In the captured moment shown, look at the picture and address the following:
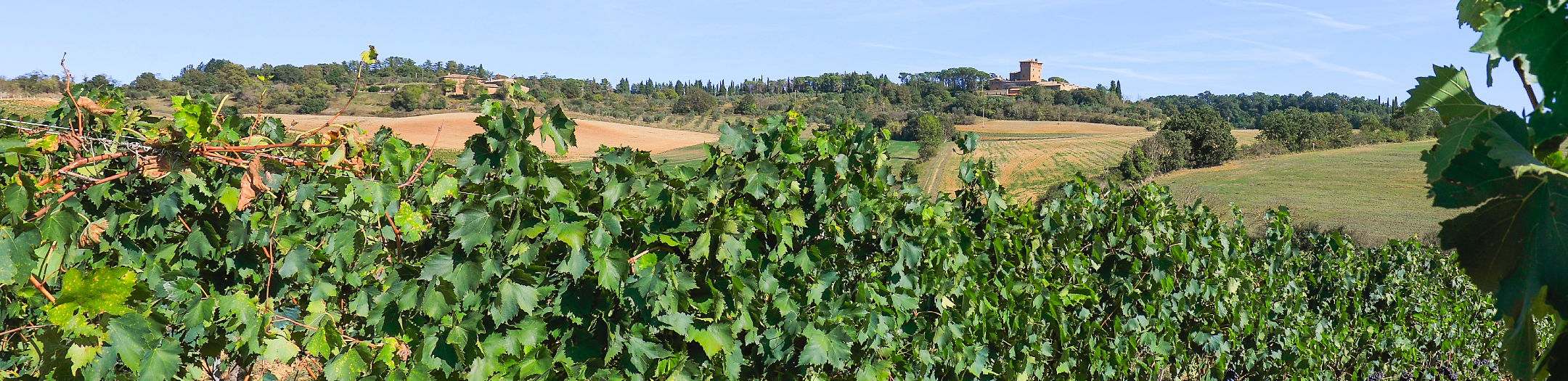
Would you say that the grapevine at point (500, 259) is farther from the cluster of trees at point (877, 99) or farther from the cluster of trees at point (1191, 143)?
the cluster of trees at point (1191, 143)

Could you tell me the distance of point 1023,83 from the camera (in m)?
114

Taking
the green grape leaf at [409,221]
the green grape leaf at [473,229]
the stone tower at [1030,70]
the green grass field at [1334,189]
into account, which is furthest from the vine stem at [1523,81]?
the stone tower at [1030,70]

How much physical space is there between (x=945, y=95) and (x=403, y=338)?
9103 centimetres

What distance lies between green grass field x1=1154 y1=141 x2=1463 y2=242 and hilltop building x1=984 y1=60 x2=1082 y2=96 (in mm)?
52246

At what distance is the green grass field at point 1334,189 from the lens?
28828 millimetres

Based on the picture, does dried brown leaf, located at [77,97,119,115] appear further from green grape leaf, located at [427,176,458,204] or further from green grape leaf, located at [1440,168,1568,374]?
green grape leaf, located at [1440,168,1568,374]

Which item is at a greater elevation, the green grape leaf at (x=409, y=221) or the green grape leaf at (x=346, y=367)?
the green grape leaf at (x=409, y=221)

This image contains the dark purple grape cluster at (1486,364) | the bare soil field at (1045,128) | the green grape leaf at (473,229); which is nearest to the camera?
the green grape leaf at (473,229)

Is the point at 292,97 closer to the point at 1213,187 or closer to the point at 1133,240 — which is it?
the point at 1133,240

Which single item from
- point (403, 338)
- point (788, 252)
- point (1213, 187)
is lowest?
point (1213, 187)

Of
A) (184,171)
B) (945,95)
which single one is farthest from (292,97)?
(945,95)

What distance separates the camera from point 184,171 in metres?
2.17

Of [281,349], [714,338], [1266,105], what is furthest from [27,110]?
[1266,105]

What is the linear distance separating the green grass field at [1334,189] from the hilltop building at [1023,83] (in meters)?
52.2
